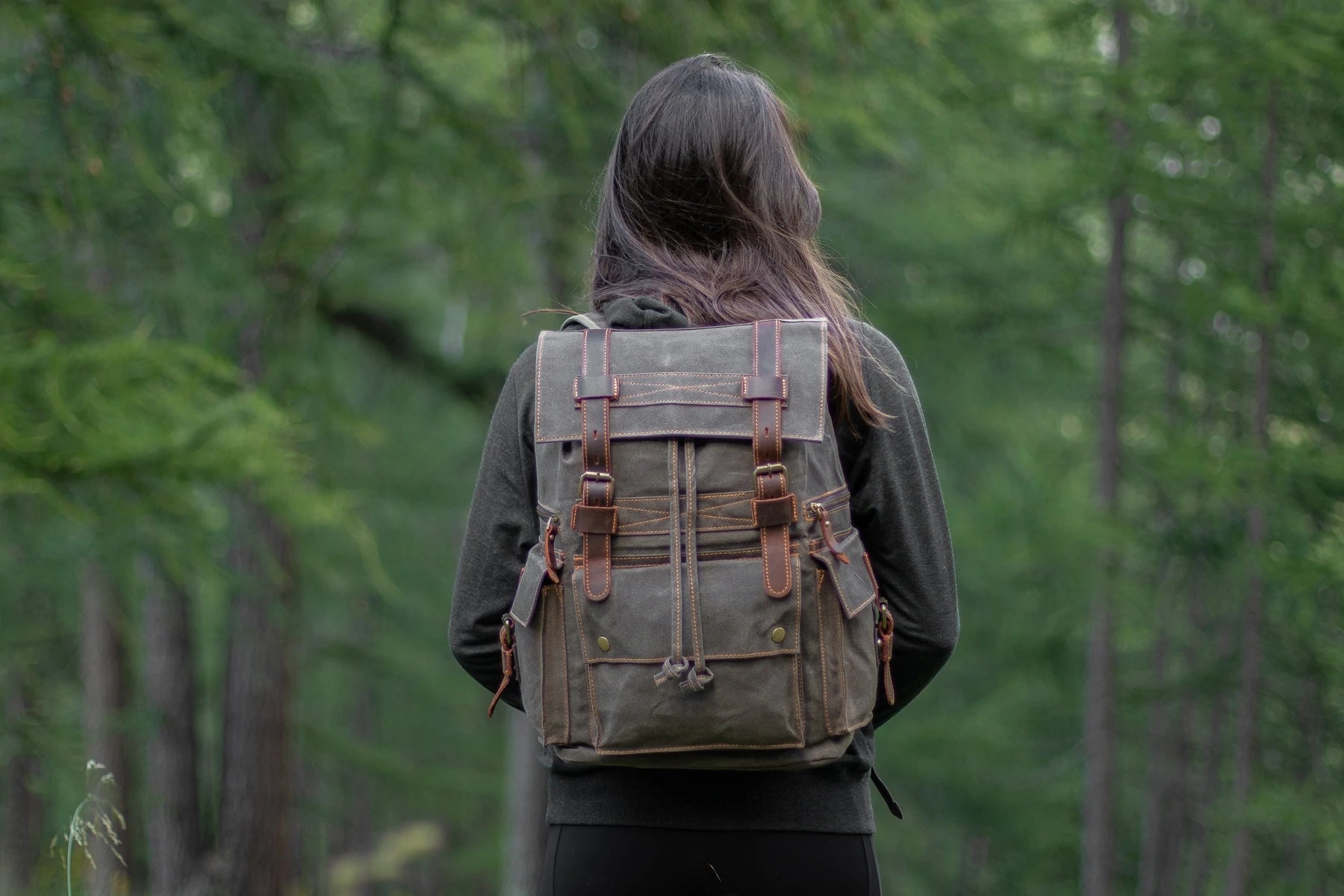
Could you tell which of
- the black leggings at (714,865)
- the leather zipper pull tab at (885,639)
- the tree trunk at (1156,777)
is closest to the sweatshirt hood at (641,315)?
the leather zipper pull tab at (885,639)

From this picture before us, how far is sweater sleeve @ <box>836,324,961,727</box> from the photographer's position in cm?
188

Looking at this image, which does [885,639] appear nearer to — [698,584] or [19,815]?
[698,584]

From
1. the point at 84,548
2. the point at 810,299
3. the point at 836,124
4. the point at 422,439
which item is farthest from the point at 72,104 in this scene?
the point at 422,439

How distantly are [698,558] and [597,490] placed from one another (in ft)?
0.56

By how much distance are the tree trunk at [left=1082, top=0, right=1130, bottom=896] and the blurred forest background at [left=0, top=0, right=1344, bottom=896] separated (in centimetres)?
3

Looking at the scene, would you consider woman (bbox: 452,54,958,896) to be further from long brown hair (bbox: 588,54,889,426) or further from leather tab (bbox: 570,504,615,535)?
leather tab (bbox: 570,504,615,535)

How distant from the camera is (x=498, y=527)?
1.99 metres

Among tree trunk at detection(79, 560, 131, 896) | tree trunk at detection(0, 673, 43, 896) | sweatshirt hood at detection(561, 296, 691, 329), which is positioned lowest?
tree trunk at detection(0, 673, 43, 896)

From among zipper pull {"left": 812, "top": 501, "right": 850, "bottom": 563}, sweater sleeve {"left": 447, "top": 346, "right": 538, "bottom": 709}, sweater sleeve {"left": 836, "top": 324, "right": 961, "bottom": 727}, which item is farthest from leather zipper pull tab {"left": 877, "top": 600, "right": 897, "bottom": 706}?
sweater sleeve {"left": 447, "top": 346, "right": 538, "bottom": 709}

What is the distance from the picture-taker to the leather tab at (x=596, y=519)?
1721 mm

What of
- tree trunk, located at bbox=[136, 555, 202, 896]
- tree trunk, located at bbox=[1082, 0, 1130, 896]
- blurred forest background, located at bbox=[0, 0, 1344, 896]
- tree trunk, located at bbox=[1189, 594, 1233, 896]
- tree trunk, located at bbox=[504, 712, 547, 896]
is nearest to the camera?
blurred forest background, located at bbox=[0, 0, 1344, 896]

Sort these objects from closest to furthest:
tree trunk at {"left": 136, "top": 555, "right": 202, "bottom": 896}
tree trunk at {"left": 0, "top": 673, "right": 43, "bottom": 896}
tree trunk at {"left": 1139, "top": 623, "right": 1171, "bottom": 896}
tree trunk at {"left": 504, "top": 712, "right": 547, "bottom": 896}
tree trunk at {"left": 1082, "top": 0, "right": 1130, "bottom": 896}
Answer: tree trunk at {"left": 1082, "top": 0, "right": 1130, "bottom": 896} → tree trunk at {"left": 136, "top": 555, "right": 202, "bottom": 896} → tree trunk at {"left": 504, "top": 712, "right": 547, "bottom": 896} → tree trunk at {"left": 1139, "top": 623, "right": 1171, "bottom": 896} → tree trunk at {"left": 0, "top": 673, "right": 43, "bottom": 896}

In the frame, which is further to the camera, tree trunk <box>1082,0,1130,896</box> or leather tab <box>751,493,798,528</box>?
tree trunk <box>1082,0,1130,896</box>

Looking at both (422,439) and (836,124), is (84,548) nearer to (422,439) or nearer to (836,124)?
(836,124)
